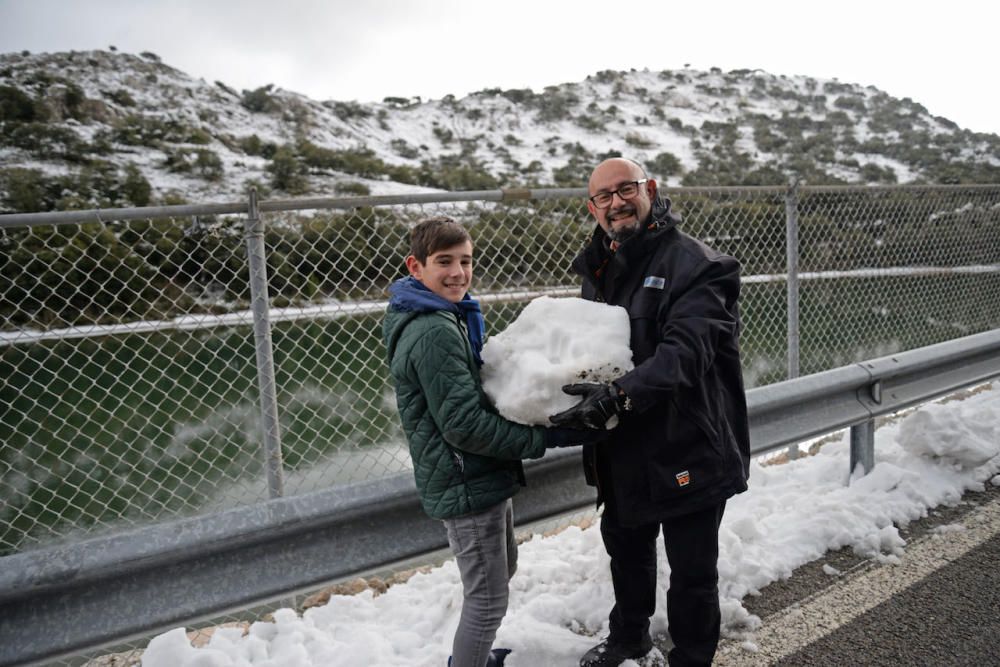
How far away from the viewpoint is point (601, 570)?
2787 mm

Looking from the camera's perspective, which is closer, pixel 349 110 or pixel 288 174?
pixel 288 174

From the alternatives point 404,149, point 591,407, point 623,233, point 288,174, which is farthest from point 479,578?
point 404,149

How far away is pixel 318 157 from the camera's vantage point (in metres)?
58.7

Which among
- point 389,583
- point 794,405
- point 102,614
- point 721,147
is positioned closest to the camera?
point 102,614

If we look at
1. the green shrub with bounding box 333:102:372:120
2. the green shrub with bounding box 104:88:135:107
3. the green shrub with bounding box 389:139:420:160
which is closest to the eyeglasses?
the green shrub with bounding box 389:139:420:160

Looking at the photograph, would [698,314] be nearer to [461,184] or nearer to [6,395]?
[6,395]

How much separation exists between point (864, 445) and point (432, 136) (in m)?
96.7

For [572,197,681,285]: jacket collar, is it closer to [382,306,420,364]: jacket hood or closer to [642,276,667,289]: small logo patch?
[642,276,667,289]: small logo patch

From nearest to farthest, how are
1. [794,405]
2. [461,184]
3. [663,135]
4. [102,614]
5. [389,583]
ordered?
1. [102,614]
2. [794,405]
3. [389,583]
4. [461,184]
5. [663,135]

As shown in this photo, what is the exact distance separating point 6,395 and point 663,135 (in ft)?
310

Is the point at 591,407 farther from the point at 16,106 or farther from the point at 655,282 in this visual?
the point at 16,106

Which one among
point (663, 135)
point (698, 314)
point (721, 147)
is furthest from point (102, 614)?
point (663, 135)

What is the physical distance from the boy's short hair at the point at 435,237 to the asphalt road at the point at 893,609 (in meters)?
1.74

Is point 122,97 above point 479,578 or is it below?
above
